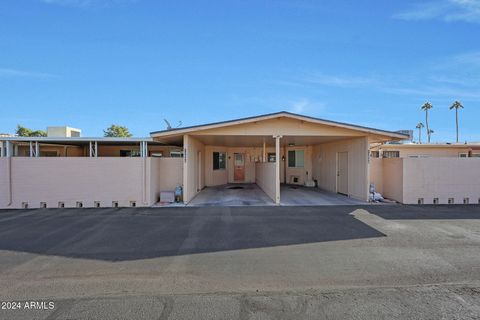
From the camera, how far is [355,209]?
30.6 ft

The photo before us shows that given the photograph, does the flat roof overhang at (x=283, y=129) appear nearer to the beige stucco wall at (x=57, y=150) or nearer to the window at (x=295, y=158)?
the window at (x=295, y=158)

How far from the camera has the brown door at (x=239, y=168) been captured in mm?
19453

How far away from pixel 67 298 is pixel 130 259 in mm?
Answer: 1371

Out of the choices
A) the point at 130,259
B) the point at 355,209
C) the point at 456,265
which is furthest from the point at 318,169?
the point at 130,259

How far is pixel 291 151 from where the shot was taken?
62.2ft

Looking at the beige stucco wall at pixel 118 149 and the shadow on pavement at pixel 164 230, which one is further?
the beige stucco wall at pixel 118 149

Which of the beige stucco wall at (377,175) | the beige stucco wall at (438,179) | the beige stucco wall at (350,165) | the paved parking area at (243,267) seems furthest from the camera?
the beige stucco wall at (377,175)

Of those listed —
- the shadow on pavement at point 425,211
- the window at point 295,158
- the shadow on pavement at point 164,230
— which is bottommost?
the shadow on pavement at point 425,211

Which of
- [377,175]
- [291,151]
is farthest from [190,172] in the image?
[291,151]

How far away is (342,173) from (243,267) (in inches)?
418

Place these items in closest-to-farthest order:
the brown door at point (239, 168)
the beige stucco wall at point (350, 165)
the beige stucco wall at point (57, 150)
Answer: the beige stucco wall at point (350, 165) → the beige stucco wall at point (57, 150) → the brown door at point (239, 168)

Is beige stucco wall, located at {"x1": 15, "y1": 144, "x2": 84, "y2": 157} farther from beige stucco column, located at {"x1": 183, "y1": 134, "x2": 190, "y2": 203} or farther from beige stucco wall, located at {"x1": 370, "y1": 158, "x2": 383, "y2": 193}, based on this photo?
beige stucco wall, located at {"x1": 370, "y1": 158, "x2": 383, "y2": 193}

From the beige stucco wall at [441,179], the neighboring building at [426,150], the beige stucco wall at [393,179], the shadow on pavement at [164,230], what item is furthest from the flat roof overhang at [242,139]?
the neighboring building at [426,150]

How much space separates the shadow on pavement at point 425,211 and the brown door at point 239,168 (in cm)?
Answer: 1077
